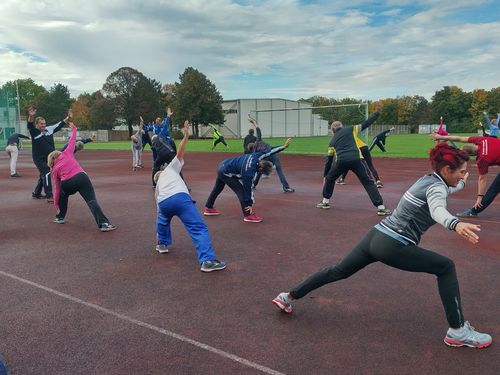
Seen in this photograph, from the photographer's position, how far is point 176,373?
10.4ft

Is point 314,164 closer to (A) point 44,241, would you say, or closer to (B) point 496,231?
(B) point 496,231

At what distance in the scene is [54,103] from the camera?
9469 cm

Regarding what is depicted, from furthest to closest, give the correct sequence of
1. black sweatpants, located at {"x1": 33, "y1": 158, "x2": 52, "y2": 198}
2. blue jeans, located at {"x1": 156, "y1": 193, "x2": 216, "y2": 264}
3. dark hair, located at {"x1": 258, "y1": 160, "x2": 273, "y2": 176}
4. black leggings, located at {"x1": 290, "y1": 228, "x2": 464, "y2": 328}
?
black sweatpants, located at {"x1": 33, "y1": 158, "x2": 52, "y2": 198} → dark hair, located at {"x1": 258, "y1": 160, "x2": 273, "y2": 176} → blue jeans, located at {"x1": 156, "y1": 193, "x2": 216, "y2": 264} → black leggings, located at {"x1": 290, "y1": 228, "x2": 464, "y2": 328}

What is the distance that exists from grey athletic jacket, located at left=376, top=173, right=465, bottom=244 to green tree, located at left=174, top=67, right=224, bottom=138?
64.8 metres

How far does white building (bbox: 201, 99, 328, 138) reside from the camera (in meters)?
54.3

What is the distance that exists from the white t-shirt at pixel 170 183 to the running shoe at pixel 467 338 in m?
3.47

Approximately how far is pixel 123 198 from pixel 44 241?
171 inches

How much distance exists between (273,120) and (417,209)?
176 feet

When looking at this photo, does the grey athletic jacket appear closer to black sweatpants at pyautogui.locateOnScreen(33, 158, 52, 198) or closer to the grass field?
black sweatpants at pyautogui.locateOnScreen(33, 158, 52, 198)

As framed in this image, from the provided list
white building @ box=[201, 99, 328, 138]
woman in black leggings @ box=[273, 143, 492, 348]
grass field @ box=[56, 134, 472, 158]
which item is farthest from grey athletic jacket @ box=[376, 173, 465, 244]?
white building @ box=[201, 99, 328, 138]

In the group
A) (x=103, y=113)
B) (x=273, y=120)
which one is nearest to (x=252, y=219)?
(x=273, y=120)

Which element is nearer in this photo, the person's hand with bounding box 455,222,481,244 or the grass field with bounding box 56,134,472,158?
the person's hand with bounding box 455,222,481,244

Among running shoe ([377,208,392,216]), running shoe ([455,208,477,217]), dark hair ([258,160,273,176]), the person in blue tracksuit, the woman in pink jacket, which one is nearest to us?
dark hair ([258,160,273,176])

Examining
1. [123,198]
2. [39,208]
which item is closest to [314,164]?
[123,198]
